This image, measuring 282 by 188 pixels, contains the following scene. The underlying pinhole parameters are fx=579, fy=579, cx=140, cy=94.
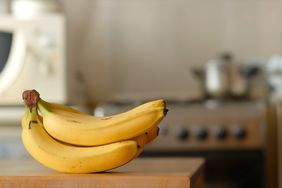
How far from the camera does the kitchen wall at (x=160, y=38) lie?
257 cm

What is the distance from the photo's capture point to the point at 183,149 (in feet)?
6.70

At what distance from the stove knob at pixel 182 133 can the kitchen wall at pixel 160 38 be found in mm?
602

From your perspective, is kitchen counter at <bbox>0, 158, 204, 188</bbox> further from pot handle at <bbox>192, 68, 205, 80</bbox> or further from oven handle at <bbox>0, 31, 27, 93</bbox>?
pot handle at <bbox>192, 68, 205, 80</bbox>

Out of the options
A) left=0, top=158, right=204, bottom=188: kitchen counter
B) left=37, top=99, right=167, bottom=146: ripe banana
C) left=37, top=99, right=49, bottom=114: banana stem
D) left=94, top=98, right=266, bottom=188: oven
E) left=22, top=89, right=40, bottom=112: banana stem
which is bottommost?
left=94, top=98, right=266, bottom=188: oven

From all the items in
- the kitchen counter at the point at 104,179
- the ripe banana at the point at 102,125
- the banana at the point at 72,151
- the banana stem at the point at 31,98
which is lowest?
the kitchen counter at the point at 104,179

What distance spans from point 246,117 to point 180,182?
1.20 m

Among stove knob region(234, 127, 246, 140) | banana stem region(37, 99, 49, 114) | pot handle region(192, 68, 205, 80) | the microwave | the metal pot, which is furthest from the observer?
pot handle region(192, 68, 205, 80)

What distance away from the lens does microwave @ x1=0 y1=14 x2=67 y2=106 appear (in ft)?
7.12

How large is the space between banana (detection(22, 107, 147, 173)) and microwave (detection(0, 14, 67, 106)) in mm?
1199

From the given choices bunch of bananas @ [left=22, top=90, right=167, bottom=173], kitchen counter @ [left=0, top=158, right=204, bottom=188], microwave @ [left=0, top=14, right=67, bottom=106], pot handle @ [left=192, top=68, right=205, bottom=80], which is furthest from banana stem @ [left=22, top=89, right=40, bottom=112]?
pot handle @ [left=192, top=68, right=205, bottom=80]

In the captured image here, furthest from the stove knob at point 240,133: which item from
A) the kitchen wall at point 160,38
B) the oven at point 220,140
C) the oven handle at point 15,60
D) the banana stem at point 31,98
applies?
the banana stem at point 31,98

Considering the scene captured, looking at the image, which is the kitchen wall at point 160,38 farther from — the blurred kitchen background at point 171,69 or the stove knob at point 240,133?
the stove knob at point 240,133

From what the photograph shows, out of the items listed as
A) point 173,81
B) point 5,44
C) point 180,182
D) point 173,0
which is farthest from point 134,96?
point 180,182

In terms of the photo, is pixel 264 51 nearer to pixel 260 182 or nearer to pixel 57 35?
pixel 260 182
